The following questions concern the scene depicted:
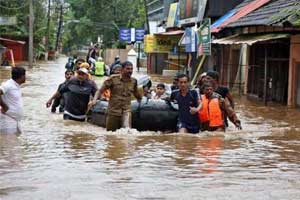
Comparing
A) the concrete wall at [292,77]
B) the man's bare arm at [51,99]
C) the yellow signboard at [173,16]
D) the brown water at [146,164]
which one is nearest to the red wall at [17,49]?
the yellow signboard at [173,16]

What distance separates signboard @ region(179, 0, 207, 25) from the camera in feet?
102

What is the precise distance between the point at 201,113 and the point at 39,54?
63.0 meters

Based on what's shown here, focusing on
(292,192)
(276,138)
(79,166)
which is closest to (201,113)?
(276,138)

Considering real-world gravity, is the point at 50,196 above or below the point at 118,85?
below

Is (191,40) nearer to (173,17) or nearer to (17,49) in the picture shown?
(173,17)

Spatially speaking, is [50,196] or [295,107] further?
[295,107]

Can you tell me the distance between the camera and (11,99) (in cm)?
1030

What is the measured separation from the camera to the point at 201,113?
39.8 ft

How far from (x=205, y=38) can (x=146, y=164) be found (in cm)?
1668

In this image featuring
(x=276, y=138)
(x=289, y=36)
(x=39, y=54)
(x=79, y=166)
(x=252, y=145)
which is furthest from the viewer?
(x=39, y=54)

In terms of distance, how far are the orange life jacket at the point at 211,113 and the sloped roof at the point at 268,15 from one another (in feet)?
21.3

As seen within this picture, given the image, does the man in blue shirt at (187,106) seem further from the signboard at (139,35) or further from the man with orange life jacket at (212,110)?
the signboard at (139,35)

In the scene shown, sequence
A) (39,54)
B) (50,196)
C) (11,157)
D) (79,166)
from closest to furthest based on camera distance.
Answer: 1. (50,196)
2. (79,166)
3. (11,157)
4. (39,54)

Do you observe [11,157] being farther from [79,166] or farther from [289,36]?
[289,36]
